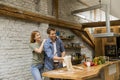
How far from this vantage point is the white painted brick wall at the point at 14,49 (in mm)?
4359

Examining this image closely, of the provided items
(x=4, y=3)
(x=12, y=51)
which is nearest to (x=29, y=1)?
(x=4, y=3)

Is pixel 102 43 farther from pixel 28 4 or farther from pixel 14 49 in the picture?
pixel 14 49

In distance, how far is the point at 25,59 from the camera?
500 cm

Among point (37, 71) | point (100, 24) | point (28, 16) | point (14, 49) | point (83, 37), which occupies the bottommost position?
point (37, 71)

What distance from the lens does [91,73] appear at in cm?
315

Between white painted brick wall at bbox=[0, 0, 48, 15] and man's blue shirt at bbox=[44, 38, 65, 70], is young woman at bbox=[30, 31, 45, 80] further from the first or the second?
white painted brick wall at bbox=[0, 0, 48, 15]

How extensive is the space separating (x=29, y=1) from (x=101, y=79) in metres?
2.97

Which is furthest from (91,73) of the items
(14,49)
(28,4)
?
(28,4)

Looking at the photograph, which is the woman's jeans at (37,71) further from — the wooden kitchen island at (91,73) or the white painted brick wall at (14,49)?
the white painted brick wall at (14,49)

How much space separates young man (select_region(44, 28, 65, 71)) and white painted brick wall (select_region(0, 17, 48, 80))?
1.17m

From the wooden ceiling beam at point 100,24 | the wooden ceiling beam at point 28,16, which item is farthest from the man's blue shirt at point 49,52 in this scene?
the wooden ceiling beam at point 100,24

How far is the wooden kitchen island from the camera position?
293 cm

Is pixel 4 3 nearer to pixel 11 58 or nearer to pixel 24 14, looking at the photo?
pixel 24 14

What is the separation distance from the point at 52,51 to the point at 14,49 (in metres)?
1.35
